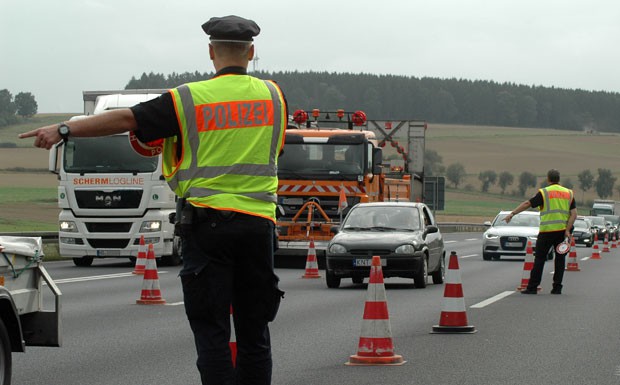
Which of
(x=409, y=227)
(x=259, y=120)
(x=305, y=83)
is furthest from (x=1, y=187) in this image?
(x=305, y=83)

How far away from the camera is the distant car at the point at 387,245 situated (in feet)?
65.3

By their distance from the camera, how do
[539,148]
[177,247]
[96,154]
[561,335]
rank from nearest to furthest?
[561,335], [96,154], [177,247], [539,148]

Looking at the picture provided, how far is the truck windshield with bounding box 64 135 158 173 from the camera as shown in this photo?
2448 cm

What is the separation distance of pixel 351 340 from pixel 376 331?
1950mm

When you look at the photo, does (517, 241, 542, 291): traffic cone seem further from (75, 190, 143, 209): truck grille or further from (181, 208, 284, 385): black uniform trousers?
(181, 208, 284, 385): black uniform trousers

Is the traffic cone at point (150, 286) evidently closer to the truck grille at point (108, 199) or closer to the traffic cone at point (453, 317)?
the traffic cone at point (453, 317)

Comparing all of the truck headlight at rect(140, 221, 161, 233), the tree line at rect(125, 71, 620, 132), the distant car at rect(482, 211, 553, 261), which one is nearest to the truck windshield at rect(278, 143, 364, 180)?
the truck headlight at rect(140, 221, 161, 233)

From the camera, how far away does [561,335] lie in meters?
12.7

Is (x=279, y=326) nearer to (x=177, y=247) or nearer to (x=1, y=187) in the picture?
(x=177, y=247)

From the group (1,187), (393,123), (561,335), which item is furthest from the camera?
(1,187)

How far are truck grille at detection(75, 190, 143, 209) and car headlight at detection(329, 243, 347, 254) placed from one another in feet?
19.2

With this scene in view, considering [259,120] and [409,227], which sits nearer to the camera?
[259,120]

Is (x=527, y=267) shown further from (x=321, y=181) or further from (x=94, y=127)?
(x=94, y=127)

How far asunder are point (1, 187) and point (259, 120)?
83.0 metres
